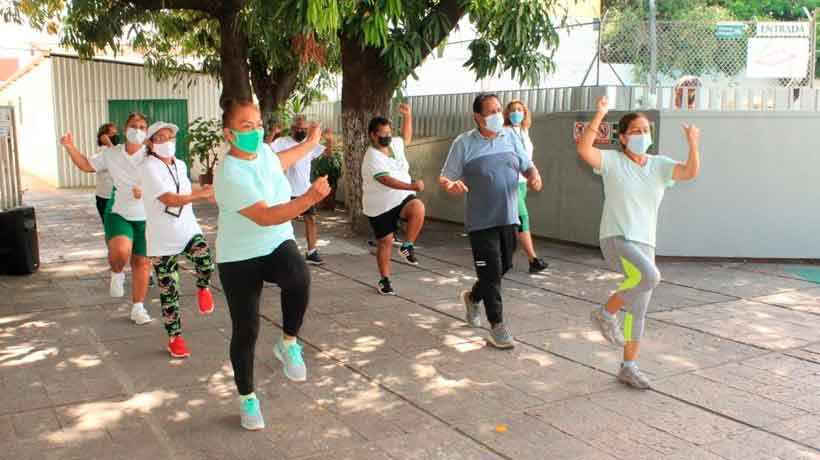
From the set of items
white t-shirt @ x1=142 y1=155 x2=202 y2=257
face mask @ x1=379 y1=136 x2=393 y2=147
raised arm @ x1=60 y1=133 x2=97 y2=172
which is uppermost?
face mask @ x1=379 y1=136 x2=393 y2=147

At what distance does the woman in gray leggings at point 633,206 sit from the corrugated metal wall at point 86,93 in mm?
16949

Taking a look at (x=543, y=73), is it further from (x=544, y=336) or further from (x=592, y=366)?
(x=592, y=366)

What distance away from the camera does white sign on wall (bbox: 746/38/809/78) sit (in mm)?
9266

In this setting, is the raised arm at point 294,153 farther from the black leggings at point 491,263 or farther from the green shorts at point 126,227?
the green shorts at point 126,227

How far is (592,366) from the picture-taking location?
5270mm

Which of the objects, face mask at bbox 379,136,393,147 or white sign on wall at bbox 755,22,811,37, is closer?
face mask at bbox 379,136,393,147

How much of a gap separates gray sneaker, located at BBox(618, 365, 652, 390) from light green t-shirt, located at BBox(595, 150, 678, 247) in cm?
77

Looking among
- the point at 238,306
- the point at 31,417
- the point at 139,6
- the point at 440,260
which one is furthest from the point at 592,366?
the point at 139,6

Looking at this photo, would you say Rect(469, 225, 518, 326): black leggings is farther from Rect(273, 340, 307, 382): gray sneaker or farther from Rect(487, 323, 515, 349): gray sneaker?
Rect(273, 340, 307, 382): gray sneaker

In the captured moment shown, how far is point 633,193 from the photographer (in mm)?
4801

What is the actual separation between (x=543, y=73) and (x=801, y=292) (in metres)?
4.46

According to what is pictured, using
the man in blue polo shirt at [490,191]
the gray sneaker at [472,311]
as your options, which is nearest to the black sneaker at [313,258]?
the gray sneaker at [472,311]

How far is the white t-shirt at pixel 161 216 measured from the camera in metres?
5.45

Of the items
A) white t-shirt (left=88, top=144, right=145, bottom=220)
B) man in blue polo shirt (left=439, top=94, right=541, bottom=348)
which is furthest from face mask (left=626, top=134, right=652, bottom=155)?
white t-shirt (left=88, top=144, right=145, bottom=220)
